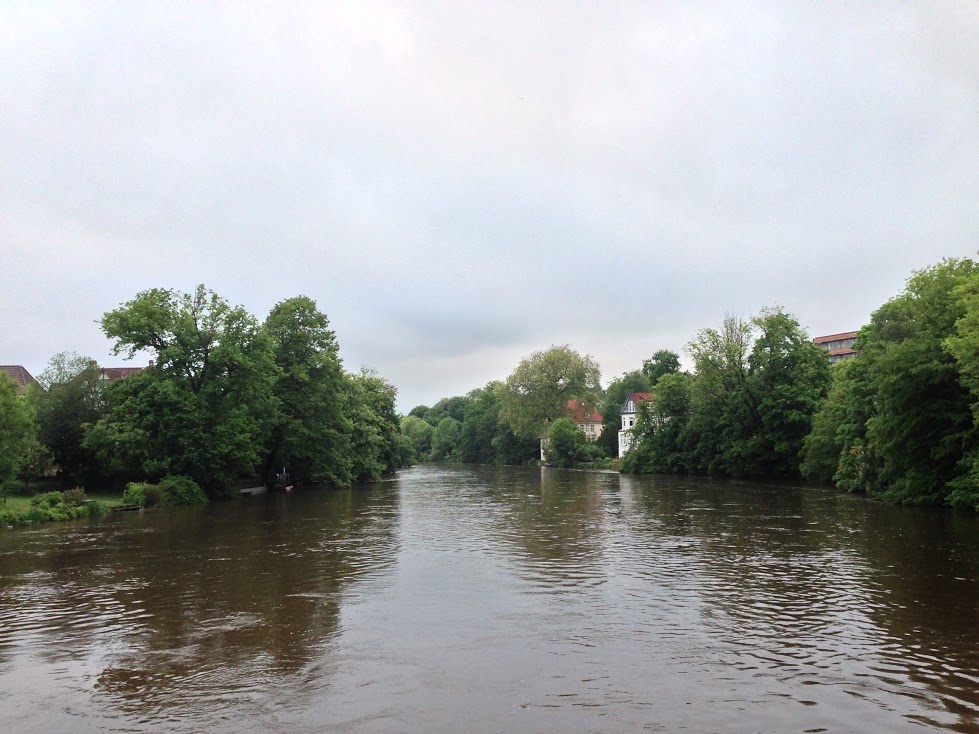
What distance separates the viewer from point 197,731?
769 cm

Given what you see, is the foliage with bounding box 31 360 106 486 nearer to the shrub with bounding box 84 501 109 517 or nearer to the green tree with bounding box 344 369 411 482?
the shrub with bounding box 84 501 109 517

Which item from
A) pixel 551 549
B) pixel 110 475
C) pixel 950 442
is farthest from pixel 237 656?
pixel 110 475

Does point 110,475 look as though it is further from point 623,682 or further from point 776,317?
point 776,317

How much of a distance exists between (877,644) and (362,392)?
6162 centimetres

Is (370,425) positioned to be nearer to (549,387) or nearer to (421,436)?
(549,387)

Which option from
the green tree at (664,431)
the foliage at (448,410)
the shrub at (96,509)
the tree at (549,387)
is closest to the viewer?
the shrub at (96,509)

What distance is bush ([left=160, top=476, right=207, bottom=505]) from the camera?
135 feet

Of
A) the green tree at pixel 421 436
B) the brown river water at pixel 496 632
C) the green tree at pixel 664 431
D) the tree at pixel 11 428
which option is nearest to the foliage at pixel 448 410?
the green tree at pixel 421 436

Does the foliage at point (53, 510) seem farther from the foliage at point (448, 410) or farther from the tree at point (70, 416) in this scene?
the foliage at point (448, 410)

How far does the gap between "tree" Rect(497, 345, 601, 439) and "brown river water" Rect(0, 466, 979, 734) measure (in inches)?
3085

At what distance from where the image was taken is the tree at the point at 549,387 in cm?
10331

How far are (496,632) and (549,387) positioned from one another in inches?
3628

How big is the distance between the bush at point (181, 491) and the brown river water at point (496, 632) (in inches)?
652

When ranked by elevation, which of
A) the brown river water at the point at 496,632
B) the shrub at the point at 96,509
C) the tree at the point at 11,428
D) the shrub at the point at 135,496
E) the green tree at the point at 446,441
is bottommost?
the brown river water at the point at 496,632
